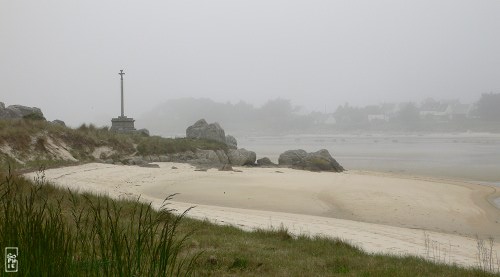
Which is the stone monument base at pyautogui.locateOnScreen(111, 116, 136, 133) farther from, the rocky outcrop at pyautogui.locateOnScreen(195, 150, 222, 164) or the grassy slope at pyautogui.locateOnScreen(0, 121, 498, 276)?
the grassy slope at pyautogui.locateOnScreen(0, 121, 498, 276)

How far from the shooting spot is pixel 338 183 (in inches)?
952

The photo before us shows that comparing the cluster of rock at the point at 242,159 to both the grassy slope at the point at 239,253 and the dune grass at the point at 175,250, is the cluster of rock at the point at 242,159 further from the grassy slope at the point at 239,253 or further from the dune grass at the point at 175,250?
the dune grass at the point at 175,250

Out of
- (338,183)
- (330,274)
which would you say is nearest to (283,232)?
(330,274)

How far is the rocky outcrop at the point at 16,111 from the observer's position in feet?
120

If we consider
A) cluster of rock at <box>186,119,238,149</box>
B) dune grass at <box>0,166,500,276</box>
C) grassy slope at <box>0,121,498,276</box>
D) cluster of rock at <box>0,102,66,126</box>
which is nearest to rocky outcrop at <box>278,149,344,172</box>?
cluster of rock at <box>186,119,238,149</box>

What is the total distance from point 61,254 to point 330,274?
3.84m

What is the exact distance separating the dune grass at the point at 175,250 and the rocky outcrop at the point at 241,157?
26966 millimetres

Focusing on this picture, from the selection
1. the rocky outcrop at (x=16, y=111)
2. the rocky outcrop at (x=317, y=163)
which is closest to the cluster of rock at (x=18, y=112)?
the rocky outcrop at (x=16, y=111)

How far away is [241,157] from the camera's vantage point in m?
37.9

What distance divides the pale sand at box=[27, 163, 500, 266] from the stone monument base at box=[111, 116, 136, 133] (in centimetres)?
1774

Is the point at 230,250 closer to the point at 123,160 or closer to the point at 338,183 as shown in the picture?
the point at 338,183

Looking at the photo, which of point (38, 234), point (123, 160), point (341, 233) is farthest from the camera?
point (123, 160)

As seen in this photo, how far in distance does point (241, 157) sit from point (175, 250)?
34.0 meters

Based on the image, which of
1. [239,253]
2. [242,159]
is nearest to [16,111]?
[242,159]
